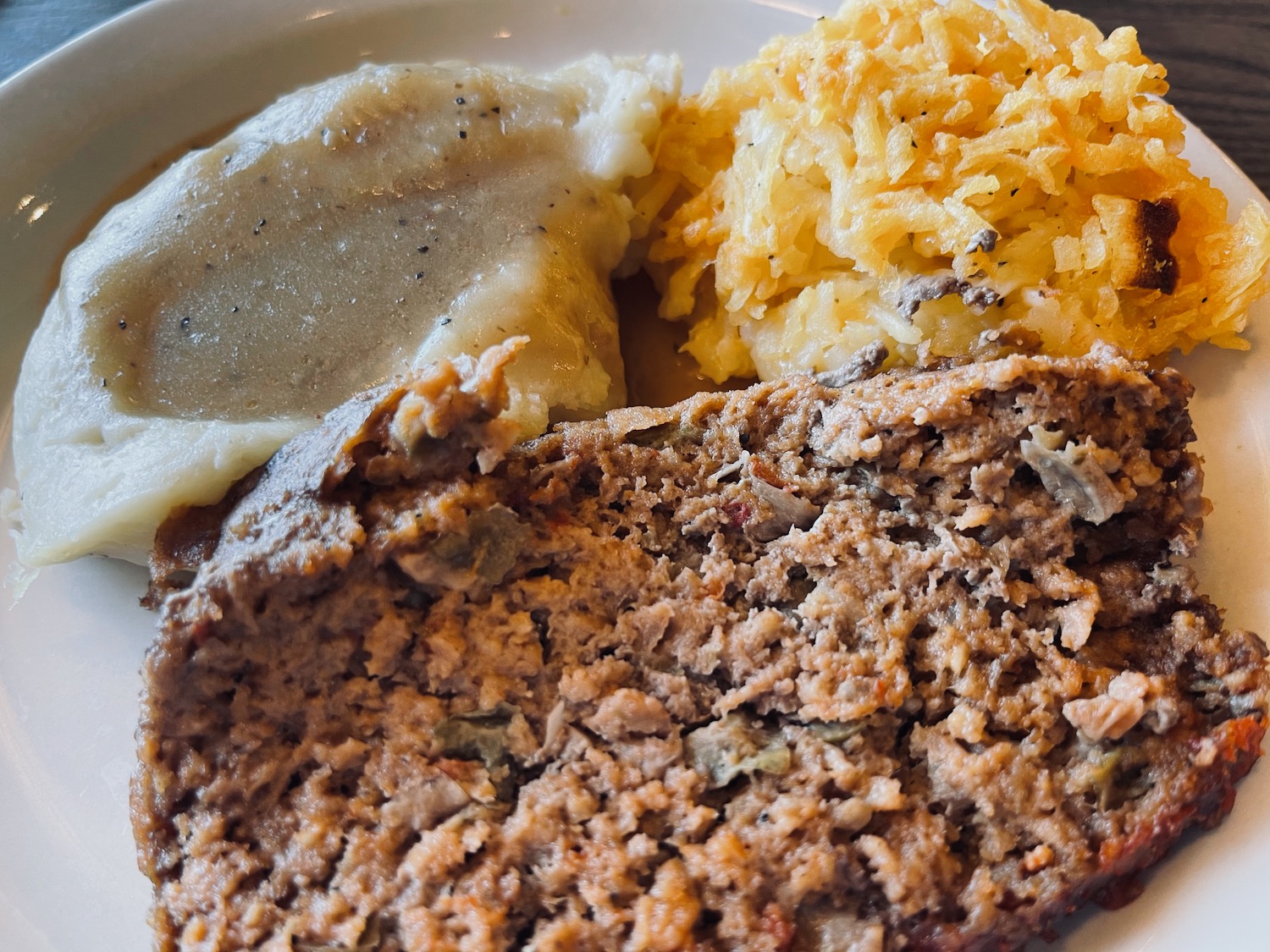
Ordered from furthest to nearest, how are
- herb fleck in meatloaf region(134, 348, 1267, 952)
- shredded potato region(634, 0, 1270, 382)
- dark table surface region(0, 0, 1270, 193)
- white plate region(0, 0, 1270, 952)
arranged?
dark table surface region(0, 0, 1270, 193) → shredded potato region(634, 0, 1270, 382) → white plate region(0, 0, 1270, 952) → herb fleck in meatloaf region(134, 348, 1267, 952)

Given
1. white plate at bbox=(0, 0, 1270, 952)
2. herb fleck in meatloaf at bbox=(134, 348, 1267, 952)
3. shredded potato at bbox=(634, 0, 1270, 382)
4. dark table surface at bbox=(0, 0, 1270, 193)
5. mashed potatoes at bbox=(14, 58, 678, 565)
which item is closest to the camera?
herb fleck in meatloaf at bbox=(134, 348, 1267, 952)

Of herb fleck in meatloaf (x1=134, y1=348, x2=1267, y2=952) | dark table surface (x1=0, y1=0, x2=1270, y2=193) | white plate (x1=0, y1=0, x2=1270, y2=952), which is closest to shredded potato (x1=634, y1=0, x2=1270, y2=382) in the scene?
white plate (x1=0, y1=0, x2=1270, y2=952)

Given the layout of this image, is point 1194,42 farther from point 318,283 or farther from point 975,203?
point 318,283

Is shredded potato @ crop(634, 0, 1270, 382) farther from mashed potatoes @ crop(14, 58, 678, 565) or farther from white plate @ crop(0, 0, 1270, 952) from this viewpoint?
mashed potatoes @ crop(14, 58, 678, 565)

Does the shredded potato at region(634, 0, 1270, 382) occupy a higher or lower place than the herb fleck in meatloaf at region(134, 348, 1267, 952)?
higher

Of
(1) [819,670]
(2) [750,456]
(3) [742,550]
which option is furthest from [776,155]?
(1) [819,670]

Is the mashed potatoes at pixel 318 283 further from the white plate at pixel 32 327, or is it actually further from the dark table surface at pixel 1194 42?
the dark table surface at pixel 1194 42
